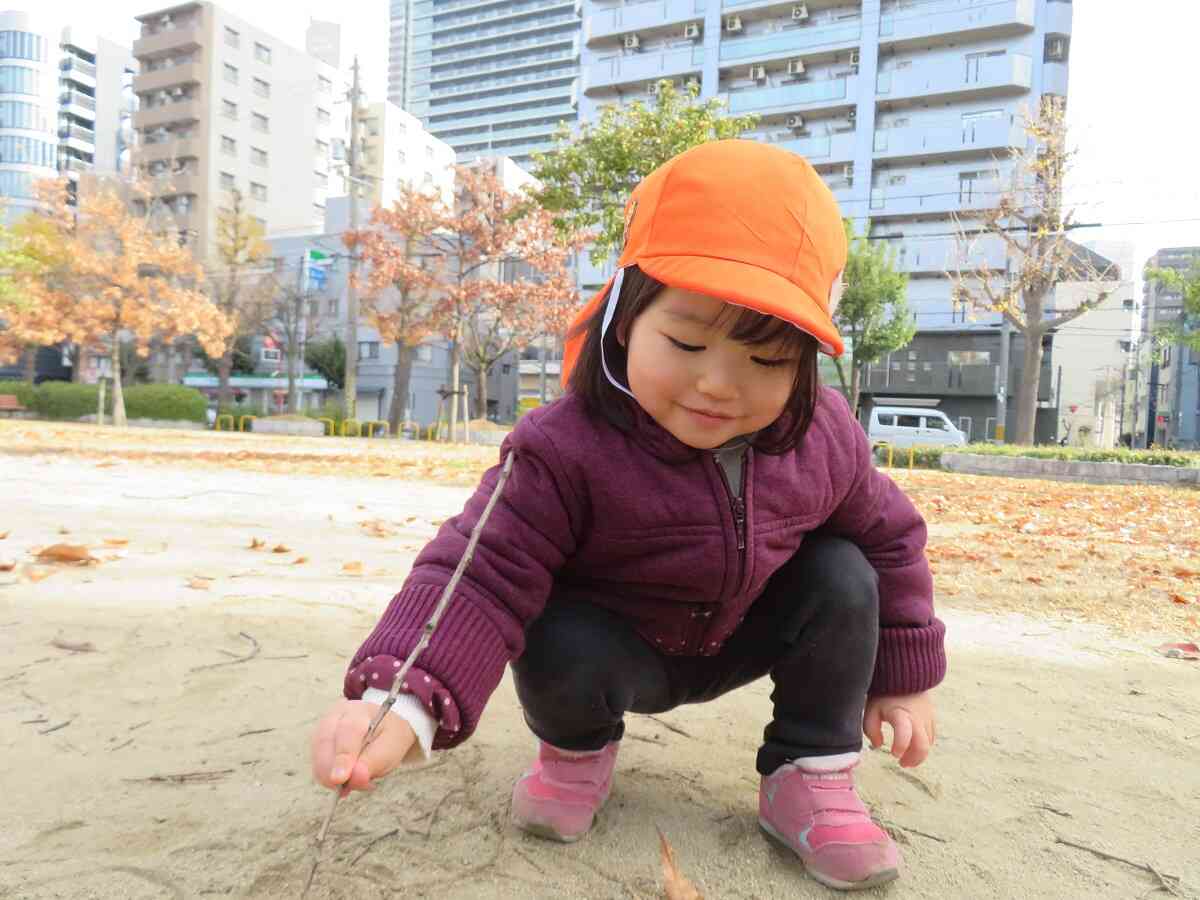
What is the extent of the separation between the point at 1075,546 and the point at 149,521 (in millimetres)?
4529

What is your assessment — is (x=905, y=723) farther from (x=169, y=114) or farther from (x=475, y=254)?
(x=169, y=114)

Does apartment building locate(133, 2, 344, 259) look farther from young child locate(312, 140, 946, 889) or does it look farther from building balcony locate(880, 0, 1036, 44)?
young child locate(312, 140, 946, 889)

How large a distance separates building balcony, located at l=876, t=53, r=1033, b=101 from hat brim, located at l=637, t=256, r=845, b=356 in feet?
94.0

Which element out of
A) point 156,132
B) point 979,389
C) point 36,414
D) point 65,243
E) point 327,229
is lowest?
point 36,414

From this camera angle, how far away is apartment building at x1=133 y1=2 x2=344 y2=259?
3556 centimetres

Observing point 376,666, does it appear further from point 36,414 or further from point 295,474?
point 36,414

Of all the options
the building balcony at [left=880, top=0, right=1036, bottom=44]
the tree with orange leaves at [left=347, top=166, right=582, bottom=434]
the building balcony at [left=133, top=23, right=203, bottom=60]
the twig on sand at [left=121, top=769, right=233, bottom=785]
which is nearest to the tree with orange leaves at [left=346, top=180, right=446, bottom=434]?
the tree with orange leaves at [left=347, top=166, right=582, bottom=434]

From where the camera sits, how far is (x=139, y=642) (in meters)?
1.86

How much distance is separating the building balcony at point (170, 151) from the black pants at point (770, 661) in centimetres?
4054

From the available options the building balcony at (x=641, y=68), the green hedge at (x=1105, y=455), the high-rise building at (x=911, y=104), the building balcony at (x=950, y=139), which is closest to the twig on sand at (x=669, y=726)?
the green hedge at (x=1105, y=455)

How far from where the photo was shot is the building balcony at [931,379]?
1028 inches

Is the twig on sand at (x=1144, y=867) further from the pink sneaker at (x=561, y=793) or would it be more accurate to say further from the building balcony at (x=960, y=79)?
the building balcony at (x=960, y=79)

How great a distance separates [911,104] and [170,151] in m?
30.1

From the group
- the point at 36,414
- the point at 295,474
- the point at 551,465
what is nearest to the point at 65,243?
the point at 36,414
